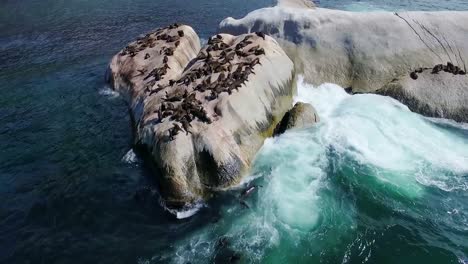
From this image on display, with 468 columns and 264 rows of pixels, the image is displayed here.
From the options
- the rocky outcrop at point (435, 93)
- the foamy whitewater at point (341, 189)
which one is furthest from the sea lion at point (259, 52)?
the rocky outcrop at point (435, 93)

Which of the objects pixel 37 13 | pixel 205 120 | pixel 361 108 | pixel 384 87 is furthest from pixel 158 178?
pixel 37 13

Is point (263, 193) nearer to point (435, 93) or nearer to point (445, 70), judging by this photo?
point (435, 93)

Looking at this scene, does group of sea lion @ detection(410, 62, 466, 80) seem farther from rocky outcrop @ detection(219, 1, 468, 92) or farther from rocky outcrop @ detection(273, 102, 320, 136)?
rocky outcrop @ detection(273, 102, 320, 136)

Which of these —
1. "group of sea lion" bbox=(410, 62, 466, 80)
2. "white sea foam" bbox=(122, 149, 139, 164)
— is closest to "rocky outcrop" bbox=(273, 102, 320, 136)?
"group of sea lion" bbox=(410, 62, 466, 80)

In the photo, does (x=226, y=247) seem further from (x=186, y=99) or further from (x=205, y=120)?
(x=186, y=99)

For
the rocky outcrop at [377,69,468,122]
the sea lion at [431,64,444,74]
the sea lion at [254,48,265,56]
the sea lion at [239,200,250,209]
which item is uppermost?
the sea lion at [254,48,265,56]

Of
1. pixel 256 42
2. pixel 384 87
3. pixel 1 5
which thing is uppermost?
pixel 256 42

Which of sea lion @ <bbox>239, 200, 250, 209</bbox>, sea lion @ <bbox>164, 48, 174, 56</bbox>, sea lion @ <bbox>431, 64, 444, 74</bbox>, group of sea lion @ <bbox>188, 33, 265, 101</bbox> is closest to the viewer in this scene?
sea lion @ <bbox>239, 200, 250, 209</bbox>
